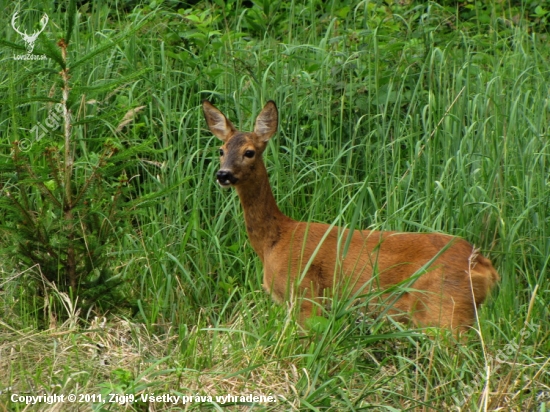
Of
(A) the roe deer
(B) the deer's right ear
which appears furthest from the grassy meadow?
(B) the deer's right ear

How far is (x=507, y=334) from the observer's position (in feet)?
13.8

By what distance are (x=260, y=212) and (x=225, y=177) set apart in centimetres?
30

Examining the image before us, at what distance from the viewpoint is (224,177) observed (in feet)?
16.7

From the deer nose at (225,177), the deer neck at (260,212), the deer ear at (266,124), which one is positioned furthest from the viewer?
the deer ear at (266,124)

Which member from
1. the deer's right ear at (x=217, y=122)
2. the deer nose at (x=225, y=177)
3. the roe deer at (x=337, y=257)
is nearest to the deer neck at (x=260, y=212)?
the roe deer at (x=337, y=257)

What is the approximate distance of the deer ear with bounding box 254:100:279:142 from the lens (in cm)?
536

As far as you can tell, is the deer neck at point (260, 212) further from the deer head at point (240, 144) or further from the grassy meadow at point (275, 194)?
the grassy meadow at point (275, 194)

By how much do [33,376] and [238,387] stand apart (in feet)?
2.55

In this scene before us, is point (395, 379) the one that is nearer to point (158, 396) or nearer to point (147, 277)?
point (158, 396)

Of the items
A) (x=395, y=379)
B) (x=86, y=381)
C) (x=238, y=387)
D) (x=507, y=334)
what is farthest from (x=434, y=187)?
(x=86, y=381)

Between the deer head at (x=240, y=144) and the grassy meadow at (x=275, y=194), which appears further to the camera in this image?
the deer head at (x=240, y=144)

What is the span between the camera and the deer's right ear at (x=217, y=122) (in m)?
5.40

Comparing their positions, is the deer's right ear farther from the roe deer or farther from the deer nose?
the deer nose

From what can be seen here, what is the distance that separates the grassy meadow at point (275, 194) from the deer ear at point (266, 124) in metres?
0.40
